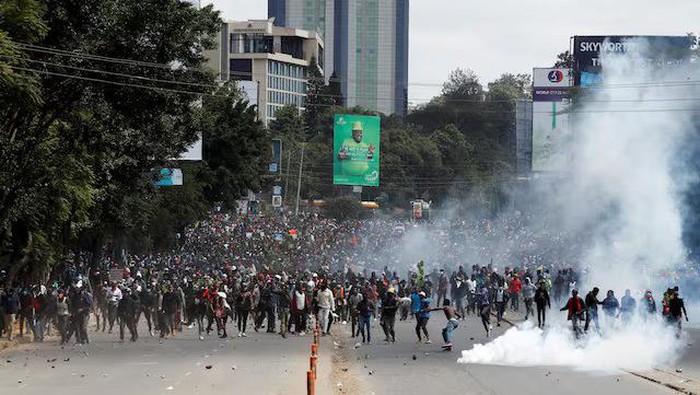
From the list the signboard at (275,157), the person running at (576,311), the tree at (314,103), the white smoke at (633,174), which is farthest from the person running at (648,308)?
the tree at (314,103)

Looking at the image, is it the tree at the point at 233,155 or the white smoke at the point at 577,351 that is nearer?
the white smoke at the point at 577,351

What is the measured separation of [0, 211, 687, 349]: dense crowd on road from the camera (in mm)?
36188

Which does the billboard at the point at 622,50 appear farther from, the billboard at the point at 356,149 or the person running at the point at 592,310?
the person running at the point at 592,310

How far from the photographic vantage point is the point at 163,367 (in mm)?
28078

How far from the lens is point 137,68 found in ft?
123

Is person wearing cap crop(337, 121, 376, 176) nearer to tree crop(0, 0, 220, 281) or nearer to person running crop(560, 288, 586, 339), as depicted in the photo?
tree crop(0, 0, 220, 281)

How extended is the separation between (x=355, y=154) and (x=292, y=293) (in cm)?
2417

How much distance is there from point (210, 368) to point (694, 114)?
33.3 m

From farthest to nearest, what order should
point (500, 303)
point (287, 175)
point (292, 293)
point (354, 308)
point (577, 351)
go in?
point (287, 175) < point (500, 303) < point (292, 293) < point (354, 308) < point (577, 351)

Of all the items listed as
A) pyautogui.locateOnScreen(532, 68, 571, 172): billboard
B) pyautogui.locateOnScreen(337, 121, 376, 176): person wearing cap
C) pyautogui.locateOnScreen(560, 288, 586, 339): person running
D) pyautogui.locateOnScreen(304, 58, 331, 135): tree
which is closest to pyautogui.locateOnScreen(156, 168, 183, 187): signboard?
pyautogui.locateOnScreen(337, 121, 376, 176): person wearing cap

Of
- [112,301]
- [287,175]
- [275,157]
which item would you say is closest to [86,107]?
[112,301]

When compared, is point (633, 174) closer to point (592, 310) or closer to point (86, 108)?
point (592, 310)

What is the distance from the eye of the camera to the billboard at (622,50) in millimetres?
69625

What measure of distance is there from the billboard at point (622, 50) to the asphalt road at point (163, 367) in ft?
124
